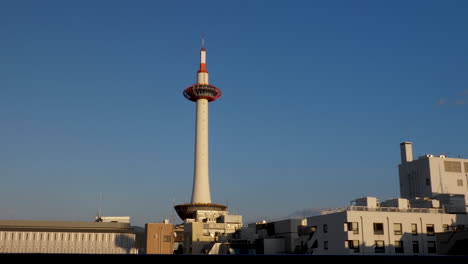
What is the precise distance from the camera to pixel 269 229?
12669 cm

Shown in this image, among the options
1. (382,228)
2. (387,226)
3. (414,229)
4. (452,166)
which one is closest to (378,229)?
(382,228)

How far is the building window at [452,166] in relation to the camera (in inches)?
4764

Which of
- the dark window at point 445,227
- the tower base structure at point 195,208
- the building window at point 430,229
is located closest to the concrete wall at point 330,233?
the building window at point 430,229

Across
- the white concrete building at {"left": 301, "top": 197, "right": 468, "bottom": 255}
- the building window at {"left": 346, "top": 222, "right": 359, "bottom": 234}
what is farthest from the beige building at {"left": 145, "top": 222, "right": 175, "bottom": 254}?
the building window at {"left": 346, "top": 222, "right": 359, "bottom": 234}

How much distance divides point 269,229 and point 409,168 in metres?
36.2

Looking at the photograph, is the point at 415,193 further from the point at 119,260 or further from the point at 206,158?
the point at 119,260

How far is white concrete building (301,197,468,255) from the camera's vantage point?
85.8 metres

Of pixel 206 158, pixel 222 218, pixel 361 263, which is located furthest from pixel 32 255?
pixel 206 158

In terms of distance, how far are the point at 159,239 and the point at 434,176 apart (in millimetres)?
62884

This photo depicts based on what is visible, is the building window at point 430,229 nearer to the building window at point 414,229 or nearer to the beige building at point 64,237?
the building window at point 414,229

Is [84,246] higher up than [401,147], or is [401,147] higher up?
[401,147]

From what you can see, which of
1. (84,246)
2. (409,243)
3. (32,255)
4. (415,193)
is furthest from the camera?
(84,246)

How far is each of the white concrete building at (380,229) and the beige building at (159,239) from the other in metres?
38.5

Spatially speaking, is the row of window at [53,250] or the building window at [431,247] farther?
the row of window at [53,250]
